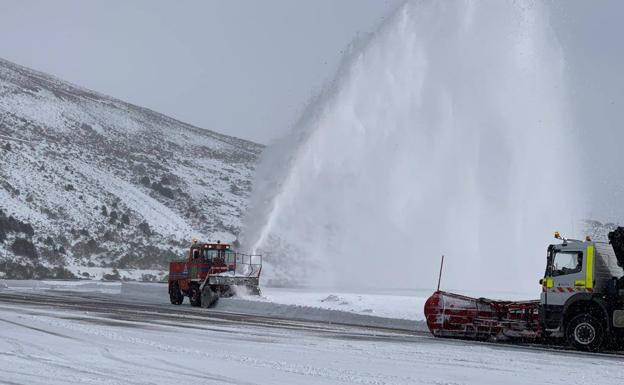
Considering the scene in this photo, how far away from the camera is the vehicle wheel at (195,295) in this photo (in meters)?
31.8

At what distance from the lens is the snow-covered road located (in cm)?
1176

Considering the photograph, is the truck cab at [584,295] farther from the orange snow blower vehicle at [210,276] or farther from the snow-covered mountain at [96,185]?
the snow-covered mountain at [96,185]

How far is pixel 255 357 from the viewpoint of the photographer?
1404 cm

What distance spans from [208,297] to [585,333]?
53.7ft

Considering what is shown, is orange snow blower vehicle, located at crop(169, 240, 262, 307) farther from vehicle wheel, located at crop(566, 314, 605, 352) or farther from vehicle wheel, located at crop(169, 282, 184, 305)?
vehicle wheel, located at crop(566, 314, 605, 352)

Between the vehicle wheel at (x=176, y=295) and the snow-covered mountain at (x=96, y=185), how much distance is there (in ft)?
97.3

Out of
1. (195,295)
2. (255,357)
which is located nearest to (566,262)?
(255,357)

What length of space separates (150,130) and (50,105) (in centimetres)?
2041

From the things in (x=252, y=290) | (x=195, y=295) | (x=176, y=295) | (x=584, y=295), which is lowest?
(x=176, y=295)

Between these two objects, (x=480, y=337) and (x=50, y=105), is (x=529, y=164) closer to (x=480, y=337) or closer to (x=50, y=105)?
(x=480, y=337)

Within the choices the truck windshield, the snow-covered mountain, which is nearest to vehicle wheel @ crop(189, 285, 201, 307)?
the truck windshield

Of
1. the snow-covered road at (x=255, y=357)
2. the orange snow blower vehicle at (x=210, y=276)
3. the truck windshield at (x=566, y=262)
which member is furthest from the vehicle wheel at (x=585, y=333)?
the orange snow blower vehicle at (x=210, y=276)

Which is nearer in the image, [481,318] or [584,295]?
[584,295]

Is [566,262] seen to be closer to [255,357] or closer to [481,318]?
[481,318]
